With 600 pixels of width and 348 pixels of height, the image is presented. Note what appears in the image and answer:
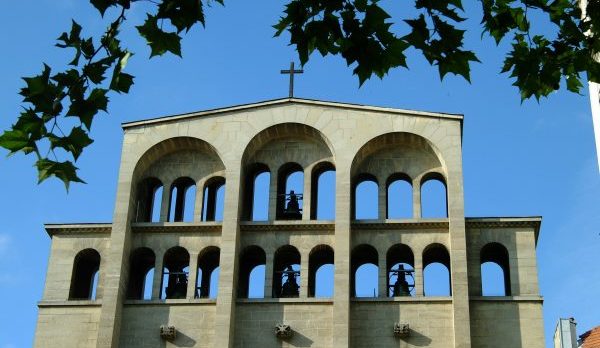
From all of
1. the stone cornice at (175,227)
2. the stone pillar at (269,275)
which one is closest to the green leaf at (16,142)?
the stone pillar at (269,275)

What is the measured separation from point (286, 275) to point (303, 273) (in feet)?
3.00

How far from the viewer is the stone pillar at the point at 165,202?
32.5 meters

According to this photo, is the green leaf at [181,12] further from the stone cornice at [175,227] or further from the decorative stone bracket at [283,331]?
the stone cornice at [175,227]

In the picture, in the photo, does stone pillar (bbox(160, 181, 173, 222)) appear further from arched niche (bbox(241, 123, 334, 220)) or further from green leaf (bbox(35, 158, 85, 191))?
green leaf (bbox(35, 158, 85, 191))

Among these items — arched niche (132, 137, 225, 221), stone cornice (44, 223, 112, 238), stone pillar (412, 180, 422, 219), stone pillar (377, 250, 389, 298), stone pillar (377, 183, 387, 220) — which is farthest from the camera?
arched niche (132, 137, 225, 221)

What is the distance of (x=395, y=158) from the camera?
108 feet

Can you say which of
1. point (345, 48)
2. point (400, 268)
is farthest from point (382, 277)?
point (345, 48)

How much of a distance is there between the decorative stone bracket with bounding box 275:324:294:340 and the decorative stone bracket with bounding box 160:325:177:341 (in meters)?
2.83

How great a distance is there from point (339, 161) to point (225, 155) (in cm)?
342

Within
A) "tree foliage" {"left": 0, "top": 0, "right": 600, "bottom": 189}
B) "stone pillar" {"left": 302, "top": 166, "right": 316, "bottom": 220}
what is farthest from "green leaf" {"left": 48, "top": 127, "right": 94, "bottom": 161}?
"stone pillar" {"left": 302, "top": 166, "right": 316, "bottom": 220}

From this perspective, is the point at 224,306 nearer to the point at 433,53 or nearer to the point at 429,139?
the point at 429,139

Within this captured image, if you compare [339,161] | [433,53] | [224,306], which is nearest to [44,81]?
[433,53]

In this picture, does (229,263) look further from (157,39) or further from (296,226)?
(157,39)

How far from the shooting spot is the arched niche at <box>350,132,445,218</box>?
107 feet
